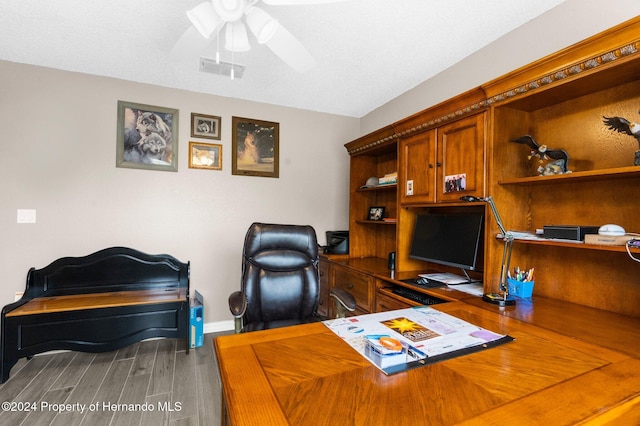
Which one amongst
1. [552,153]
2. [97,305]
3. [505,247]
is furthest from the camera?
[97,305]

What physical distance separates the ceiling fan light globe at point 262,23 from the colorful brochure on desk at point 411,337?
1434 millimetres

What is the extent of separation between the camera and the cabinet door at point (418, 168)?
224 cm

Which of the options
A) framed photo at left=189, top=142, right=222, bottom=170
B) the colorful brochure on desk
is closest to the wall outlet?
the colorful brochure on desk

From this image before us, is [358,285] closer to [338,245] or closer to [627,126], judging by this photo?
[338,245]

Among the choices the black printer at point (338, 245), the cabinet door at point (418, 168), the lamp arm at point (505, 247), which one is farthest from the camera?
the black printer at point (338, 245)

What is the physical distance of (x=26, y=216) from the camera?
265 cm

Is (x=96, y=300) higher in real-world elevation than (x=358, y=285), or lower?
lower

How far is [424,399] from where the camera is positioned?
30.5 inches

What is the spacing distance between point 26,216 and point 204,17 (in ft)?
8.37

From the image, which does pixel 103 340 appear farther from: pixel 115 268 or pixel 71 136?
pixel 71 136

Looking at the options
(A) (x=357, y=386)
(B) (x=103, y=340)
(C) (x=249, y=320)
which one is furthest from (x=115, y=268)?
(A) (x=357, y=386)

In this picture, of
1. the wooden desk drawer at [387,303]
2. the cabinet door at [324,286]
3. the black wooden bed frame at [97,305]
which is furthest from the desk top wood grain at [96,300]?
the wooden desk drawer at [387,303]

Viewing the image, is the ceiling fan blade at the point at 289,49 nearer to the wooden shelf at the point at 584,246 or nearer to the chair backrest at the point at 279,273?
the chair backrest at the point at 279,273

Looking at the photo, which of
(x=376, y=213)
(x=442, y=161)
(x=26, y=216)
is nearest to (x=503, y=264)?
(x=442, y=161)
